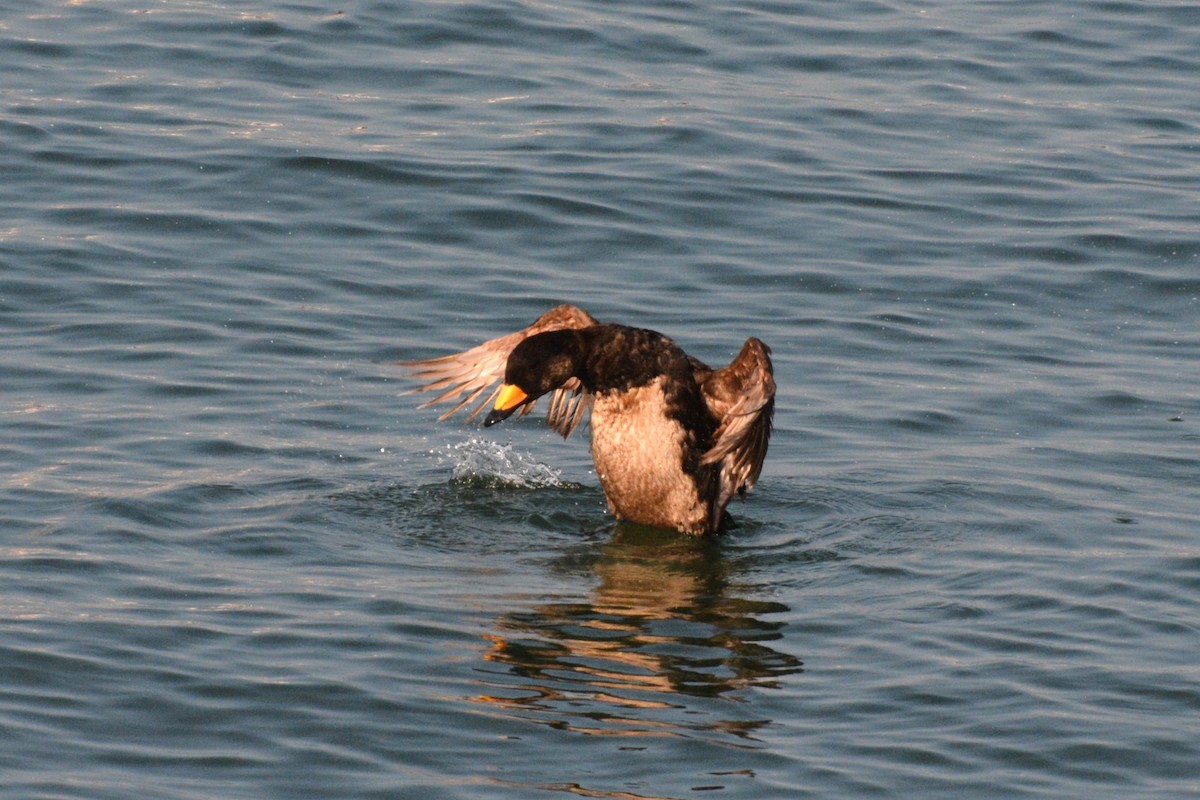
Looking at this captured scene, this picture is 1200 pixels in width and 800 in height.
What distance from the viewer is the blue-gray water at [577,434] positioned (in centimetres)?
661

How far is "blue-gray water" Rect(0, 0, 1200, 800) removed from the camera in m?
6.61

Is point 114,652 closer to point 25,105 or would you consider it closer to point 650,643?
point 650,643

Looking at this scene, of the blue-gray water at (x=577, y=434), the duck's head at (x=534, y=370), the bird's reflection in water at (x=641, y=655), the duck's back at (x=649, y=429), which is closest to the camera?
the blue-gray water at (x=577, y=434)

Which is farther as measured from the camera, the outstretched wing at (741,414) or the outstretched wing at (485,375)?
the outstretched wing at (485,375)

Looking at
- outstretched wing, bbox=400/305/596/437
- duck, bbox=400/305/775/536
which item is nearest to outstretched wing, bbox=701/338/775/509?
duck, bbox=400/305/775/536

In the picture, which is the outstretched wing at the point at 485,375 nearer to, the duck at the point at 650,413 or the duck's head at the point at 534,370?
the duck at the point at 650,413

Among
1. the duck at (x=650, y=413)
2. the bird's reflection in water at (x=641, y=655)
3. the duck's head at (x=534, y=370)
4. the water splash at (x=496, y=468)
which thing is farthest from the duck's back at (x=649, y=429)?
the water splash at (x=496, y=468)

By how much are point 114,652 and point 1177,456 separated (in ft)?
18.1

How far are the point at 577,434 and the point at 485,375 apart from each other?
1159mm

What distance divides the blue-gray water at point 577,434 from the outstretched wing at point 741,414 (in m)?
0.40

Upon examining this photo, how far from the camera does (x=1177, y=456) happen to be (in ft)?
33.1

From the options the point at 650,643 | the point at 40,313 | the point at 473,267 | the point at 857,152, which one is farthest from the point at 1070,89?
the point at 650,643

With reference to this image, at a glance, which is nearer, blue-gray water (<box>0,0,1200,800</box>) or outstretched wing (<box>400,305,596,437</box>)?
blue-gray water (<box>0,0,1200,800</box>)

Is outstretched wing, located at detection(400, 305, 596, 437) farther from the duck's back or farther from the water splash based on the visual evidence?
the duck's back
